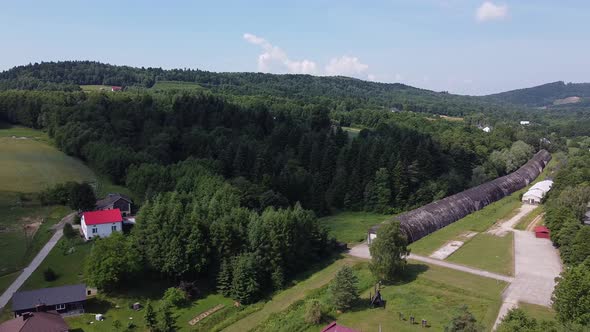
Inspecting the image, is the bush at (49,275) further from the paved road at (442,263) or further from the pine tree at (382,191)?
the pine tree at (382,191)

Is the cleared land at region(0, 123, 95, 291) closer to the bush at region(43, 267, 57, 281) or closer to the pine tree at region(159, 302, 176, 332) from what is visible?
the bush at region(43, 267, 57, 281)

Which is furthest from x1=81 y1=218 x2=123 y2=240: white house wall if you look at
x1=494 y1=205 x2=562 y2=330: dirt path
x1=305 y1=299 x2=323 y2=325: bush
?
x1=494 y1=205 x2=562 y2=330: dirt path

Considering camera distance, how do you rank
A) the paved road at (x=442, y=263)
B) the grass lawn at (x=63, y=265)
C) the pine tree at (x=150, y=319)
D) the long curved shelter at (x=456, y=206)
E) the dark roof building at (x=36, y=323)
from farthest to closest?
the long curved shelter at (x=456, y=206)
the paved road at (x=442, y=263)
the grass lawn at (x=63, y=265)
the pine tree at (x=150, y=319)
the dark roof building at (x=36, y=323)

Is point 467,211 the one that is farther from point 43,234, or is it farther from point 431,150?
point 43,234

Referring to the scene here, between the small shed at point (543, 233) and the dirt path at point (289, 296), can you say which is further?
the small shed at point (543, 233)

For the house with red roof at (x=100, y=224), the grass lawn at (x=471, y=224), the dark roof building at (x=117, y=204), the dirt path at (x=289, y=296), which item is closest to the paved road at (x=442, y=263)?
the grass lawn at (x=471, y=224)
